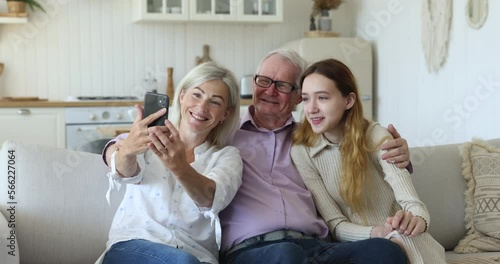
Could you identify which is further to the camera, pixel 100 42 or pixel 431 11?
pixel 100 42

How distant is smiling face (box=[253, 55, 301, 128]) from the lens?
2400mm

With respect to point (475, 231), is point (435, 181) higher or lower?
higher

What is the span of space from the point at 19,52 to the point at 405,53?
287 cm

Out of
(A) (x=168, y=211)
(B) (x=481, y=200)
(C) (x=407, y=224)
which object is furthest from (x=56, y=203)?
(B) (x=481, y=200)

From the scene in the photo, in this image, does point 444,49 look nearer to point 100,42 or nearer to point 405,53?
point 405,53

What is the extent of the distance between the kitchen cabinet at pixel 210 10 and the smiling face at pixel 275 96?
2.77m

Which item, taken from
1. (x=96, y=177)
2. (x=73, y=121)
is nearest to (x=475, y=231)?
(x=96, y=177)

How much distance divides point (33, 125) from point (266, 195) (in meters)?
3.03

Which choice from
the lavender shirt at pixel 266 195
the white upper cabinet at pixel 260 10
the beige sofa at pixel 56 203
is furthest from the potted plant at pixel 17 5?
the lavender shirt at pixel 266 195

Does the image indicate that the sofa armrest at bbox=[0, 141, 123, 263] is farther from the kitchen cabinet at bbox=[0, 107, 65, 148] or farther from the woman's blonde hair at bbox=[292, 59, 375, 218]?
the kitchen cabinet at bbox=[0, 107, 65, 148]

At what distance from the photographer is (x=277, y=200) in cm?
216

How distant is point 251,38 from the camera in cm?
562

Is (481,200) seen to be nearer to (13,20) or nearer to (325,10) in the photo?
(325,10)

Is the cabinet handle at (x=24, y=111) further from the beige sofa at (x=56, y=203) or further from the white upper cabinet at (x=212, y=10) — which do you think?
the beige sofa at (x=56, y=203)
